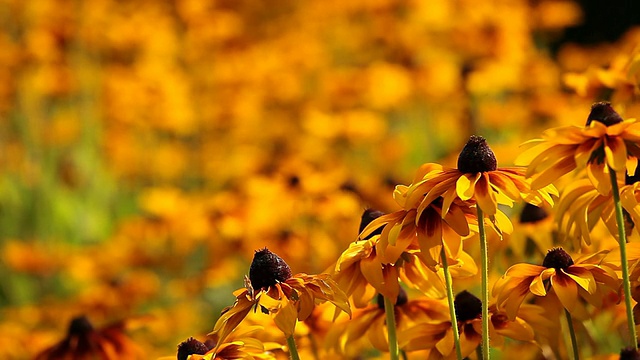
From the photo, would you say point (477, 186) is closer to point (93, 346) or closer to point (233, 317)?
point (233, 317)

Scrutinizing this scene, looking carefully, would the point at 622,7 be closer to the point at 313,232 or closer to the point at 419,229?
the point at 313,232

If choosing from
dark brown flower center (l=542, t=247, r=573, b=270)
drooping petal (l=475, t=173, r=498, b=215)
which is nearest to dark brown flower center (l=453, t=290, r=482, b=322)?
dark brown flower center (l=542, t=247, r=573, b=270)

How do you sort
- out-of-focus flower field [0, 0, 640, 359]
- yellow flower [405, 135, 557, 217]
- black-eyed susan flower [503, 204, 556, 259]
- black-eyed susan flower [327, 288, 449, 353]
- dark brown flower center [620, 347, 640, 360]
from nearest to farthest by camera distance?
dark brown flower center [620, 347, 640, 360] → yellow flower [405, 135, 557, 217] → black-eyed susan flower [327, 288, 449, 353] → black-eyed susan flower [503, 204, 556, 259] → out-of-focus flower field [0, 0, 640, 359]

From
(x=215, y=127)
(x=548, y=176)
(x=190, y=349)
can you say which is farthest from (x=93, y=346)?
(x=215, y=127)

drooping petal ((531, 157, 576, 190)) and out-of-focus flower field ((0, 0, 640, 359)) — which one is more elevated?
out-of-focus flower field ((0, 0, 640, 359))

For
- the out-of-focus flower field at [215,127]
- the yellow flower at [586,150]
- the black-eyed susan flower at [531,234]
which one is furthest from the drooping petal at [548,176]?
the out-of-focus flower field at [215,127]


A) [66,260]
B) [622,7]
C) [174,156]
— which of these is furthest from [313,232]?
[622,7]

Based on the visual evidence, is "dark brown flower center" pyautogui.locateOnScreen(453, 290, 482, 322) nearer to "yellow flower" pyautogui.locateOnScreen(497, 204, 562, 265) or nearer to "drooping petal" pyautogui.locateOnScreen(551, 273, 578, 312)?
"drooping petal" pyautogui.locateOnScreen(551, 273, 578, 312)
